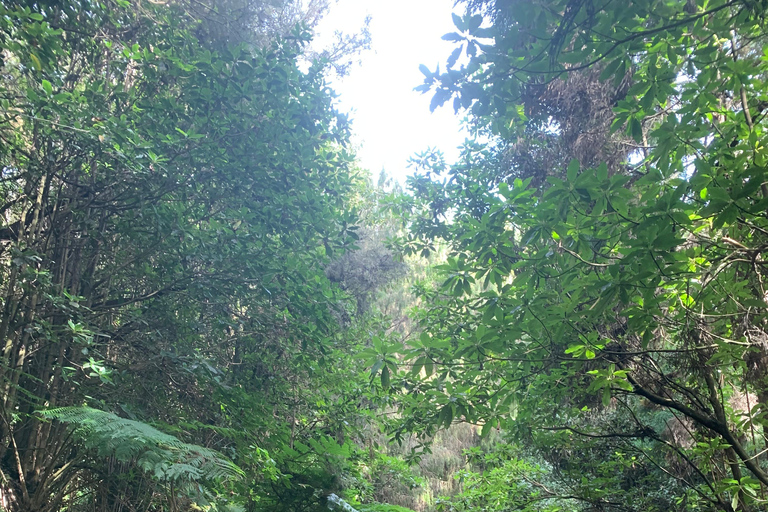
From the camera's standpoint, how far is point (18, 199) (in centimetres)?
321

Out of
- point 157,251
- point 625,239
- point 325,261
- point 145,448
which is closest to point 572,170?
point 625,239

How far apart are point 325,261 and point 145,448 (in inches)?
92.8

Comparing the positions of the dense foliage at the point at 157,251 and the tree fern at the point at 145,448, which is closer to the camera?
the tree fern at the point at 145,448

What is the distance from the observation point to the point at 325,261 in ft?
13.8

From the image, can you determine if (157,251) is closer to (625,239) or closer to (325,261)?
(325,261)

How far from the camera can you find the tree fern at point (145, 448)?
1980 millimetres

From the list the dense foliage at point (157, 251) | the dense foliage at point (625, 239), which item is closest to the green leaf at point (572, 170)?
the dense foliage at point (625, 239)

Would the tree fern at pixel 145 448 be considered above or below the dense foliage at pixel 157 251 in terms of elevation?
below

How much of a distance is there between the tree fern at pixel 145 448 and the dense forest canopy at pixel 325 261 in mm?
17

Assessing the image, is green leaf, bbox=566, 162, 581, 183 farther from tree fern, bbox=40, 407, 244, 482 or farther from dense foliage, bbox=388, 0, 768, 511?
tree fern, bbox=40, 407, 244, 482

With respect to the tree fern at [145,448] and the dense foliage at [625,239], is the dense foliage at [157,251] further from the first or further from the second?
the dense foliage at [625,239]

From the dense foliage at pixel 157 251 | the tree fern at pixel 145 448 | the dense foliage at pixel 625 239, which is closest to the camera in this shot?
the dense foliage at pixel 625 239

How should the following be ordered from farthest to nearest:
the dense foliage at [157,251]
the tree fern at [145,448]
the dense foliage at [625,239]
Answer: the dense foliage at [157,251], the tree fern at [145,448], the dense foliage at [625,239]

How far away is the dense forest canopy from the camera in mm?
1833
